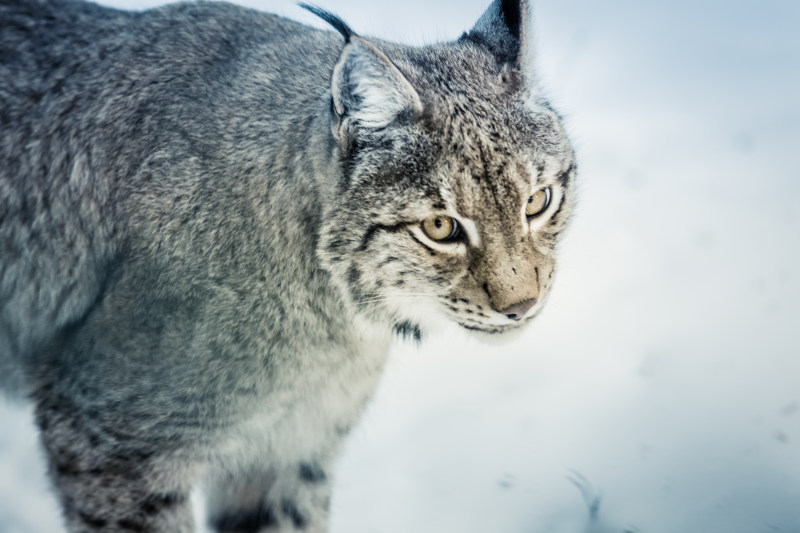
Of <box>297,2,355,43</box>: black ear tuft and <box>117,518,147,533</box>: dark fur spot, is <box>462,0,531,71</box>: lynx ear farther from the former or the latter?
<box>117,518,147,533</box>: dark fur spot

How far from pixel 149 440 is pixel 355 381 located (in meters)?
0.81

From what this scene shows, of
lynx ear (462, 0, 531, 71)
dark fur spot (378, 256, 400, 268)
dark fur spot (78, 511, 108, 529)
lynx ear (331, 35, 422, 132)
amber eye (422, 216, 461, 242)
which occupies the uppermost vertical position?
lynx ear (462, 0, 531, 71)

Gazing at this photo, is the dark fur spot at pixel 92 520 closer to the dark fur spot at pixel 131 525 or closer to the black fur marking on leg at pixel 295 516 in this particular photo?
the dark fur spot at pixel 131 525

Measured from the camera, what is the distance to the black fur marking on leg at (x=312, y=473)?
3258mm

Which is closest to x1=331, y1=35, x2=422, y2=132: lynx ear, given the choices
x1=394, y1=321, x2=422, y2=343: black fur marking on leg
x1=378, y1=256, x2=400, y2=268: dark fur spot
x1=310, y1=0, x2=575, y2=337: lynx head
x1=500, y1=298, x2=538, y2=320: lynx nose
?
x1=310, y1=0, x2=575, y2=337: lynx head

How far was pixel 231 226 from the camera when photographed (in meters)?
2.70

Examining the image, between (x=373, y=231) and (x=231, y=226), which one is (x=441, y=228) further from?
(x=231, y=226)

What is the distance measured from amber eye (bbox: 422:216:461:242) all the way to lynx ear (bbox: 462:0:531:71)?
2.18 feet

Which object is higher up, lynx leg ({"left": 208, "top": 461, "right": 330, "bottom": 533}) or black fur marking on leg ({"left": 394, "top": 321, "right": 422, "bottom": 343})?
black fur marking on leg ({"left": 394, "top": 321, "right": 422, "bottom": 343})

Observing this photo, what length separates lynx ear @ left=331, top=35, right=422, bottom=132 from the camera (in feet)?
7.62

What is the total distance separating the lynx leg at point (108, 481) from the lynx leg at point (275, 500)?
61 cm

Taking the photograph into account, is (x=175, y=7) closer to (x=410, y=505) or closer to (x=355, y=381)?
(x=355, y=381)

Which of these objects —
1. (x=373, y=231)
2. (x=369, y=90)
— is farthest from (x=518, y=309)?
(x=369, y=90)

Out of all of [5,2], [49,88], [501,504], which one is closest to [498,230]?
[501,504]
